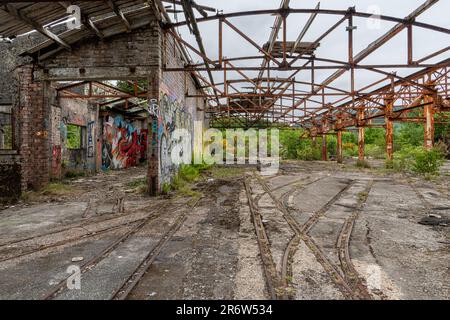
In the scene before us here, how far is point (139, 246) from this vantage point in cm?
476

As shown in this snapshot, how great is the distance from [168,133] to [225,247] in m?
6.36

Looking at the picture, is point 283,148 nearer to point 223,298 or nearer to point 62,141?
point 62,141

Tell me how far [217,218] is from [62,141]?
10.7m

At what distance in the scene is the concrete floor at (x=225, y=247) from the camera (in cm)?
337

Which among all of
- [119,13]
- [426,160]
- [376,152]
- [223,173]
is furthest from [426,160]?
[376,152]

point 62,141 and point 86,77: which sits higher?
point 86,77

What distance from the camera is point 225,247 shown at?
471 cm

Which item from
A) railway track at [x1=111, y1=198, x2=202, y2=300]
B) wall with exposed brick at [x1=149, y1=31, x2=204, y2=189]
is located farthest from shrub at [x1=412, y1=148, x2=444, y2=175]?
railway track at [x1=111, y1=198, x2=202, y2=300]

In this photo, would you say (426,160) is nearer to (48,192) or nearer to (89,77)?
(89,77)

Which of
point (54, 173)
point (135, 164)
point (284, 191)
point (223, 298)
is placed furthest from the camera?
point (135, 164)

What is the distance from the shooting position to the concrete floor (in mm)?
3373

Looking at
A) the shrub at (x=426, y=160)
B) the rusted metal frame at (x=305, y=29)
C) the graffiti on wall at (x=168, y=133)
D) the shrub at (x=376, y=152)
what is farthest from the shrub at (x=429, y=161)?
the shrub at (x=376, y=152)

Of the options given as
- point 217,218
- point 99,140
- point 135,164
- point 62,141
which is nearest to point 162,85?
point 217,218
